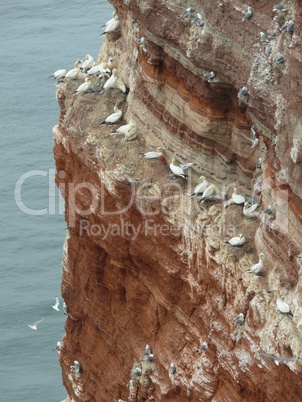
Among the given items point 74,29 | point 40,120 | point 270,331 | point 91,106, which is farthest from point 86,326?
point 74,29

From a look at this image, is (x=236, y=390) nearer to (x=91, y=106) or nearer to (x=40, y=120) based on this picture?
(x=91, y=106)

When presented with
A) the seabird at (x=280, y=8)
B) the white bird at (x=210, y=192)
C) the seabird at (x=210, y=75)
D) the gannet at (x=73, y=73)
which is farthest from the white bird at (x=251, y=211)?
the gannet at (x=73, y=73)

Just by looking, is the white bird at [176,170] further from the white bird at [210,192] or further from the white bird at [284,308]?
the white bird at [284,308]

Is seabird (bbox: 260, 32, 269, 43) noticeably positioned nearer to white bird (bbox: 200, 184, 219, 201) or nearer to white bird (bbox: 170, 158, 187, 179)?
white bird (bbox: 200, 184, 219, 201)

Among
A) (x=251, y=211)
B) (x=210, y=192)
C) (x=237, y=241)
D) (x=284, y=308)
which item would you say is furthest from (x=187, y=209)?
(x=284, y=308)

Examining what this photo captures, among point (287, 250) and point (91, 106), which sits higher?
point (287, 250)

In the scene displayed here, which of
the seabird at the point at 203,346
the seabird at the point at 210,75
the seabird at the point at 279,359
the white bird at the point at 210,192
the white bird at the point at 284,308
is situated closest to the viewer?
the seabird at the point at 279,359

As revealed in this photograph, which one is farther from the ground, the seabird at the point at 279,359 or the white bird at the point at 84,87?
the seabird at the point at 279,359
